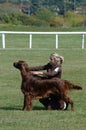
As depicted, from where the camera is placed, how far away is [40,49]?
30719mm

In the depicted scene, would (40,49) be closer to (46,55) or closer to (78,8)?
(46,55)

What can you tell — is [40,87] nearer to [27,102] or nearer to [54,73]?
[27,102]

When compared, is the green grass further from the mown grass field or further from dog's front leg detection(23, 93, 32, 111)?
dog's front leg detection(23, 93, 32, 111)

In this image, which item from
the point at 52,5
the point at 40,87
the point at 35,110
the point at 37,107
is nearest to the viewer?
the point at 40,87

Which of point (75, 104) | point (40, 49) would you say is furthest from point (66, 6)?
point (75, 104)

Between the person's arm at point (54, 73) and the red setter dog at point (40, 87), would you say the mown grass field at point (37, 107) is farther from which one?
the person's arm at point (54, 73)

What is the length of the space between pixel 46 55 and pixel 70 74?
278 inches

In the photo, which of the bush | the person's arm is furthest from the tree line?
the person's arm

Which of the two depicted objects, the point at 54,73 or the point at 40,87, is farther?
the point at 54,73

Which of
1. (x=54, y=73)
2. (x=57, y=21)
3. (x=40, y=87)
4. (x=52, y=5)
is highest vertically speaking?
(x=54, y=73)

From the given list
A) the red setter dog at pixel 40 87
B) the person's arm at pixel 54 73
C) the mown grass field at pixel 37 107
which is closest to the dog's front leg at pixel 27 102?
the red setter dog at pixel 40 87

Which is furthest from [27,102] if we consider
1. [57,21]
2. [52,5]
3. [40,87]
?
[52,5]

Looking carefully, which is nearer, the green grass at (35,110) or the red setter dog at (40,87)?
the green grass at (35,110)

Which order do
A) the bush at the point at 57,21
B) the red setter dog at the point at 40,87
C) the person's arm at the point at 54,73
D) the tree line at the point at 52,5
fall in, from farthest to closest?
the tree line at the point at 52,5, the bush at the point at 57,21, the person's arm at the point at 54,73, the red setter dog at the point at 40,87
